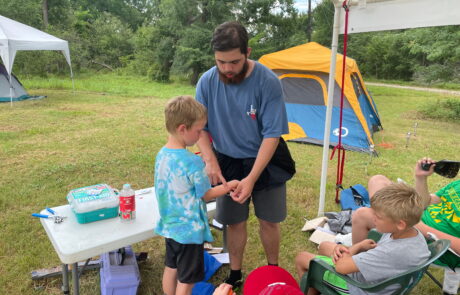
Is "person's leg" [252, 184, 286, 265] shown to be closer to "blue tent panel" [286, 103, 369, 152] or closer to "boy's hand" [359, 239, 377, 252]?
"boy's hand" [359, 239, 377, 252]

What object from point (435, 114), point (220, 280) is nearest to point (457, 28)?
point (435, 114)

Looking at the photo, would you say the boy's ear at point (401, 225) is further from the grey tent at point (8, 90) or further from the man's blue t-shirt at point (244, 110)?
the grey tent at point (8, 90)

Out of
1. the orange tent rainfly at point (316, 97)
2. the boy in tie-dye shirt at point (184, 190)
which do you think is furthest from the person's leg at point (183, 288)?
the orange tent rainfly at point (316, 97)

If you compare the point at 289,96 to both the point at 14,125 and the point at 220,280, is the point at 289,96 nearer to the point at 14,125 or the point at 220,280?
the point at 220,280

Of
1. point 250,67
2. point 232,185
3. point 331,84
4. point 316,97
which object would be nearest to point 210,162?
point 232,185

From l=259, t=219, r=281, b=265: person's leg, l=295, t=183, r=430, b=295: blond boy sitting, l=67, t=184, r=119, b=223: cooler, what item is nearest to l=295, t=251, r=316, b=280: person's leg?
l=259, t=219, r=281, b=265: person's leg

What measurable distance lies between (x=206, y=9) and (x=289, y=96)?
11273mm

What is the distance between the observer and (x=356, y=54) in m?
21.3

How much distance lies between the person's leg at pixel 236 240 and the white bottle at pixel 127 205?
0.64 m

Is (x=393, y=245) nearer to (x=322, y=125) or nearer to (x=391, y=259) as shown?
(x=391, y=259)

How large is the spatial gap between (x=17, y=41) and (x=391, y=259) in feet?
32.5

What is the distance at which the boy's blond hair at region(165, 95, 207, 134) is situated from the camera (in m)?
1.70

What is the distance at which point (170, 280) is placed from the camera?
196cm

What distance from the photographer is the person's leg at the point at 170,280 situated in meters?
1.95
